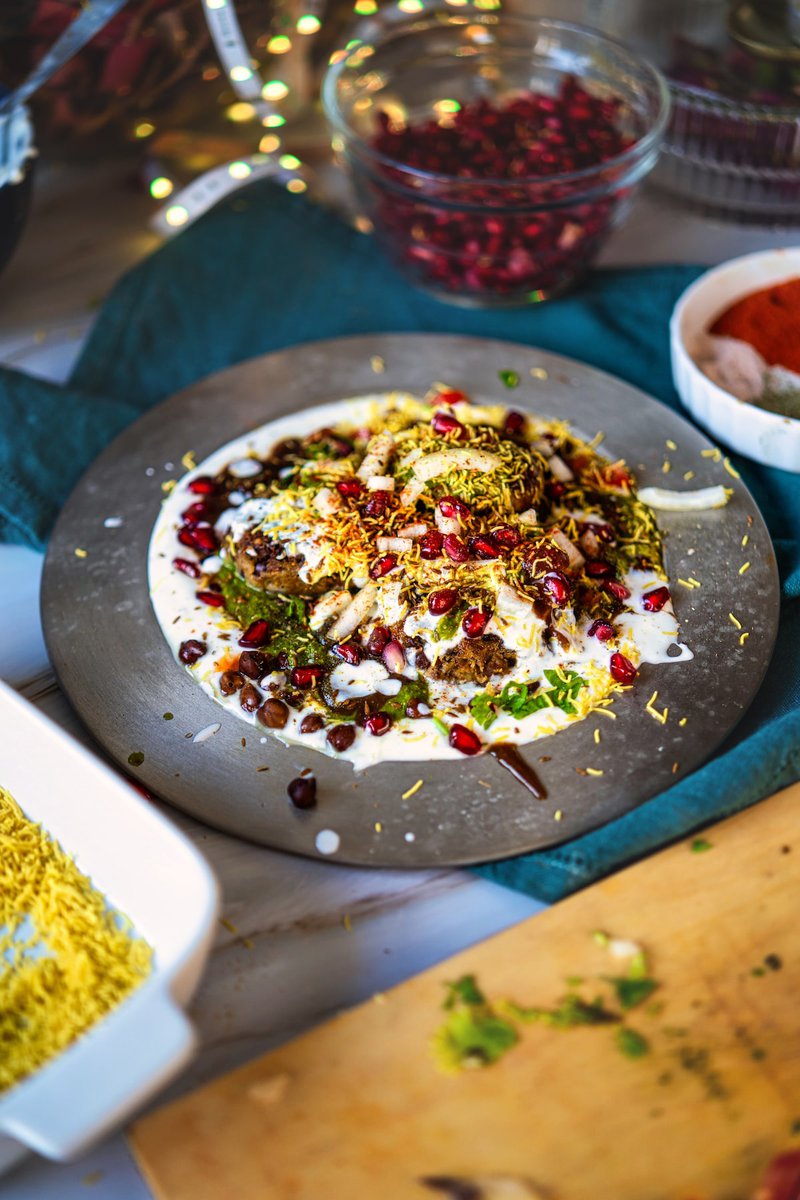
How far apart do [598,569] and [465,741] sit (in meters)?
0.53

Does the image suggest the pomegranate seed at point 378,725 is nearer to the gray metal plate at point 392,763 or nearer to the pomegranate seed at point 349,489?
the gray metal plate at point 392,763

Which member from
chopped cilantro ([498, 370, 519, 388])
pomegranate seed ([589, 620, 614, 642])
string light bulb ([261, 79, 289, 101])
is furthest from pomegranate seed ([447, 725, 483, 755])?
string light bulb ([261, 79, 289, 101])

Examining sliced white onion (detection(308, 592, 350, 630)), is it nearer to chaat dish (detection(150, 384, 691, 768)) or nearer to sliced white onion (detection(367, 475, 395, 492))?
chaat dish (detection(150, 384, 691, 768))

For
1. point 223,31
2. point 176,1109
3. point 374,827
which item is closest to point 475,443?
point 374,827

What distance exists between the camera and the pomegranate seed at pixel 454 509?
2402 mm

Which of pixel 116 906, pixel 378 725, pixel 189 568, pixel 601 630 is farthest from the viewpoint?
pixel 189 568

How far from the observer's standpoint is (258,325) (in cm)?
344

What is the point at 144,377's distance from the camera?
3320 mm

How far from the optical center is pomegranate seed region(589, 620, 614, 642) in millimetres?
2340

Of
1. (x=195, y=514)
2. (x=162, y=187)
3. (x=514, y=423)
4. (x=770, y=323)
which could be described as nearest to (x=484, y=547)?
(x=514, y=423)

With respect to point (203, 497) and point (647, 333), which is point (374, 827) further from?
point (647, 333)

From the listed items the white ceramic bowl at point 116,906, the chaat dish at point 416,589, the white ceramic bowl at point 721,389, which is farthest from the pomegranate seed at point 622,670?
the white ceramic bowl at point 116,906

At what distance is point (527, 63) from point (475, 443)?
1.85 m

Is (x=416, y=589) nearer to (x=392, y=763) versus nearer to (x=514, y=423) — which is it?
(x=392, y=763)
